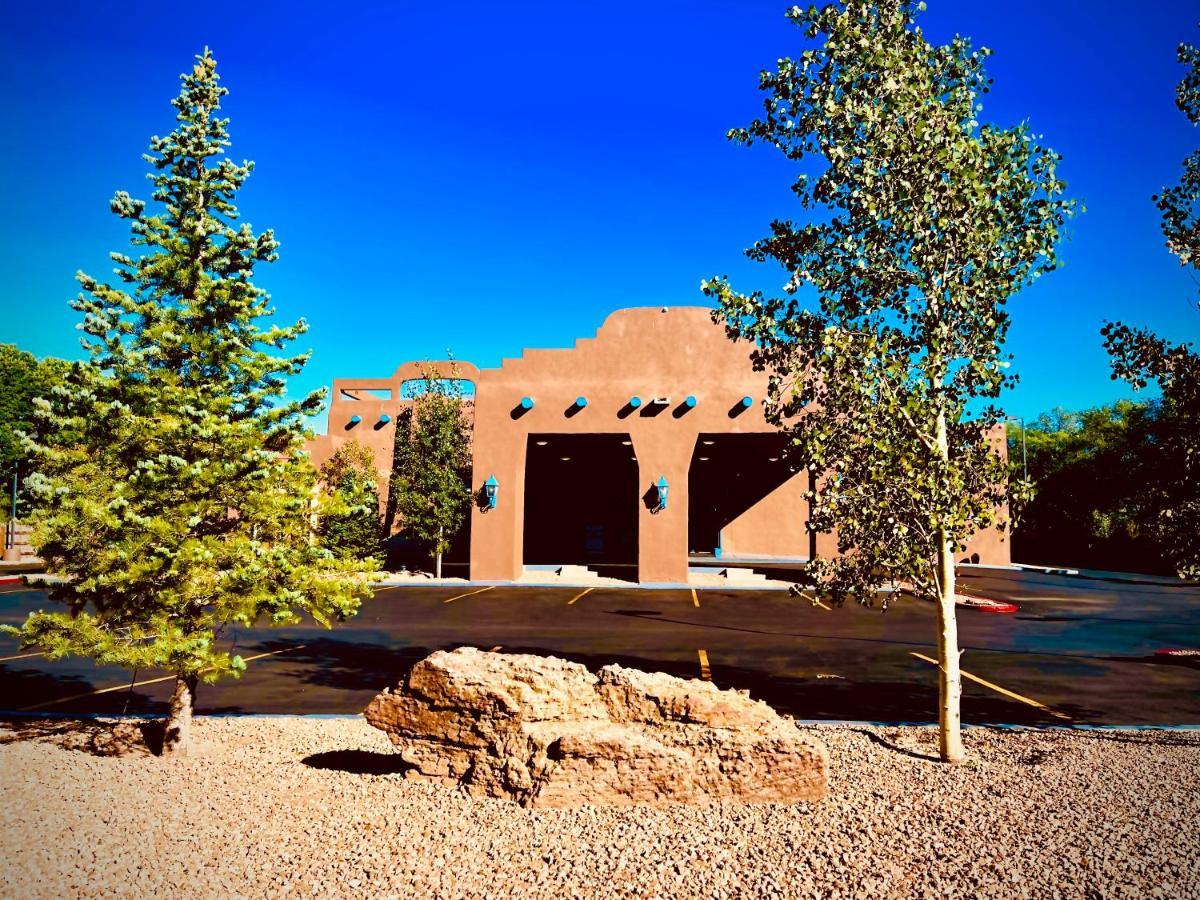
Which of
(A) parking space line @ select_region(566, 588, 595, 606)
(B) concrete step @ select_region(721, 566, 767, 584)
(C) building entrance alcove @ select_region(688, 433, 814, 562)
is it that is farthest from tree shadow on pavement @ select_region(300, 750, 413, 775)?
(C) building entrance alcove @ select_region(688, 433, 814, 562)

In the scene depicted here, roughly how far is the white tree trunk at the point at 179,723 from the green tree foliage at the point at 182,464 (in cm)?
2

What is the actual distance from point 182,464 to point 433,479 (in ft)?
81.4

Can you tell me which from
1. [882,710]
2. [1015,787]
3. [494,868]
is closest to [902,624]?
[882,710]

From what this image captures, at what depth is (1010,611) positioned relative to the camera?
22281mm

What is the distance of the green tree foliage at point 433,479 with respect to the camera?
31.3 metres

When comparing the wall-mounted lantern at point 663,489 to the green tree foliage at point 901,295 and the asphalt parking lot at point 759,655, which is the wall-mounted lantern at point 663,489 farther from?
the green tree foliage at point 901,295

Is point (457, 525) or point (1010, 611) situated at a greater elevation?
point (457, 525)

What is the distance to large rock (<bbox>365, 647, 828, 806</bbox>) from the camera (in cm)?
643

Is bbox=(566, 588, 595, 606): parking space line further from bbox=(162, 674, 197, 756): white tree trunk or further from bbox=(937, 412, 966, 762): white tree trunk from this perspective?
bbox=(937, 412, 966, 762): white tree trunk

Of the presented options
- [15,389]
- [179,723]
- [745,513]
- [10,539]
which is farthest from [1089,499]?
[10,539]

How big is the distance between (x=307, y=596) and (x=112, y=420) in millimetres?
2759

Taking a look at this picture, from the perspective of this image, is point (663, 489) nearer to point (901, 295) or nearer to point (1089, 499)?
point (901, 295)

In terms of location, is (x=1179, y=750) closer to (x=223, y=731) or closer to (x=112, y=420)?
(x=223, y=731)

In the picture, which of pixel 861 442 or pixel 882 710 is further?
pixel 882 710
